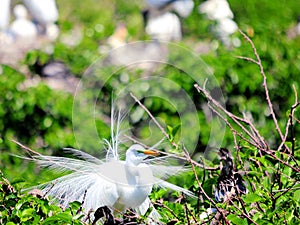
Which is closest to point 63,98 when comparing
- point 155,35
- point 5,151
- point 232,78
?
point 5,151

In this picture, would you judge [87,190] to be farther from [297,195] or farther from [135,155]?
[297,195]

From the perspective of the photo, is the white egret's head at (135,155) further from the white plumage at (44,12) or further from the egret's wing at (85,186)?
the white plumage at (44,12)

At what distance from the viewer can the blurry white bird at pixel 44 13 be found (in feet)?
20.7

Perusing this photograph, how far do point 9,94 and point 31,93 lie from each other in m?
0.11

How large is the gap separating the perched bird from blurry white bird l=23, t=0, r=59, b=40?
4608 mm

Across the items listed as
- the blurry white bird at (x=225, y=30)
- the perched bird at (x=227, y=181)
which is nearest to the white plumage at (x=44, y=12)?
the blurry white bird at (x=225, y=30)

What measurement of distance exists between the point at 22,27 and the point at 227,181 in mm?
4807

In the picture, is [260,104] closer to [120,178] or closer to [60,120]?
[60,120]

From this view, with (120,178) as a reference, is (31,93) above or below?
below

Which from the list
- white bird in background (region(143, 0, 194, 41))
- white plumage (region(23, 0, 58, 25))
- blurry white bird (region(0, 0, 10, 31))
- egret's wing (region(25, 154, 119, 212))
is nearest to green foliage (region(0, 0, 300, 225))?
egret's wing (region(25, 154, 119, 212))

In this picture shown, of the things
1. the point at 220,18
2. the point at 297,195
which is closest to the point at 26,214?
the point at 297,195

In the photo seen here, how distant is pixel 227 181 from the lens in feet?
5.66

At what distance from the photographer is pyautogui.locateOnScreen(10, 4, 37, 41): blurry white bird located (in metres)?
6.15

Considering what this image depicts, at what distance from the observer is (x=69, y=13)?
8.32 metres
